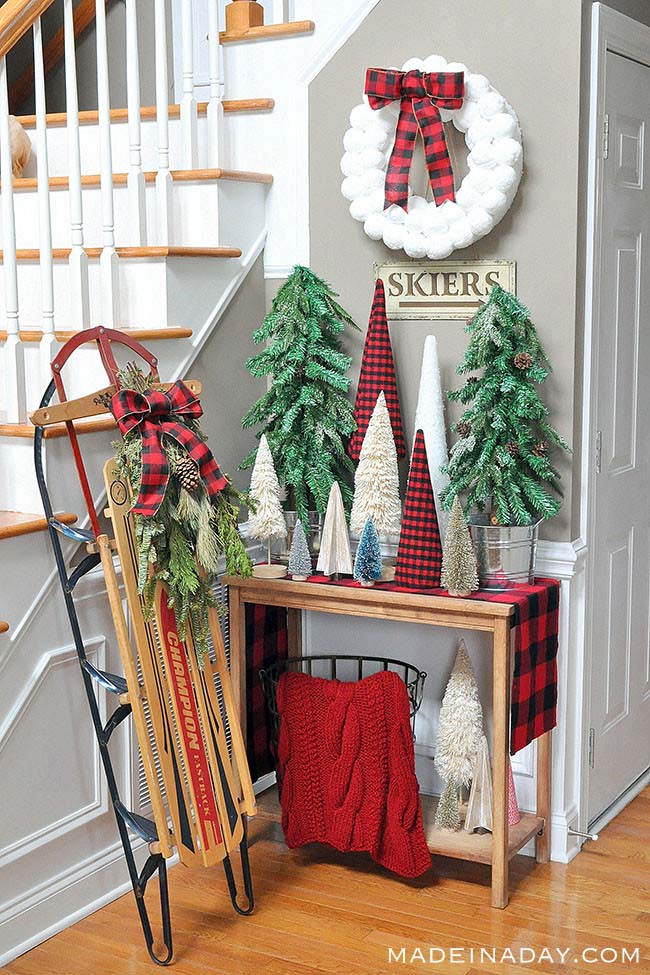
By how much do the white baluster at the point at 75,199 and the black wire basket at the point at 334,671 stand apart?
1.05 metres

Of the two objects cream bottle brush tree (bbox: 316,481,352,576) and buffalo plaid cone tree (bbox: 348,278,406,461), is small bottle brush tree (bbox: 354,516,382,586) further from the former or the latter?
buffalo plaid cone tree (bbox: 348,278,406,461)

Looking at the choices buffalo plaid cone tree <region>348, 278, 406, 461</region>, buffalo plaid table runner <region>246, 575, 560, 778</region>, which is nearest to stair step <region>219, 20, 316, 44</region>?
buffalo plaid cone tree <region>348, 278, 406, 461</region>

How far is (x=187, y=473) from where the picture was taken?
2.46 metres

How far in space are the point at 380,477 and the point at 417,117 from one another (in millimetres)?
878

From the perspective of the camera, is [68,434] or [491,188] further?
[491,188]

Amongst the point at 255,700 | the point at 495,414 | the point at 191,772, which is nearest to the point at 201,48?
the point at 495,414

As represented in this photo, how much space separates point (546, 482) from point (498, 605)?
408mm

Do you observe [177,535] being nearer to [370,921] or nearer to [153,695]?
[153,695]

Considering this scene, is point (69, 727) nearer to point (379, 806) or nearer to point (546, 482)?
point (379, 806)

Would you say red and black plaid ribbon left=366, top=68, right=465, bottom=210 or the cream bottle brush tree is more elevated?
red and black plaid ribbon left=366, top=68, right=465, bottom=210

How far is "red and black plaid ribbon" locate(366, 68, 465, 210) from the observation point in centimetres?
281

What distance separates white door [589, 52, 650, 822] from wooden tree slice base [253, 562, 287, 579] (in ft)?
2.65

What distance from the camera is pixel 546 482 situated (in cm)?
289

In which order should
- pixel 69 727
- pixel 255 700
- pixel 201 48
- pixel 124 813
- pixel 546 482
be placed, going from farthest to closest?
pixel 201 48
pixel 255 700
pixel 546 482
pixel 69 727
pixel 124 813
